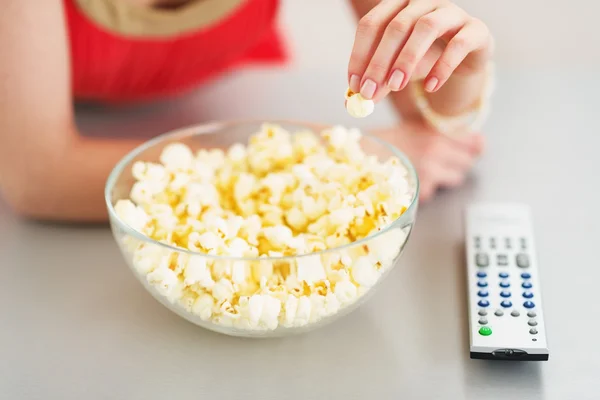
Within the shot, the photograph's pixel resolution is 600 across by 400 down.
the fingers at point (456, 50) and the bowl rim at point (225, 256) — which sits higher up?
the fingers at point (456, 50)

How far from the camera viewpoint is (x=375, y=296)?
854 mm

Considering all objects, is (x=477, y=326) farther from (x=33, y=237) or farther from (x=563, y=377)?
(x=33, y=237)

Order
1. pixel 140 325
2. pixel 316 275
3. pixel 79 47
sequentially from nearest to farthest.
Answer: pixel 316 275
pixel 140 325
pixel 79 47

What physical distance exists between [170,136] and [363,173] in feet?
0.80

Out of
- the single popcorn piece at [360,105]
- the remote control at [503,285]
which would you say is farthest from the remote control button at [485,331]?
the single popcorn piece at [360,105]

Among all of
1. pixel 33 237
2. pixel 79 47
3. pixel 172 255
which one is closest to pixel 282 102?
pixel 79 47

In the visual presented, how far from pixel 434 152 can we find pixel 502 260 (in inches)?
9.9

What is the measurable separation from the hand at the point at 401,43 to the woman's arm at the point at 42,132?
403 millimetres

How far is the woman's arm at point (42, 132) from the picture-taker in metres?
0.94

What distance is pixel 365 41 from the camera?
750mm

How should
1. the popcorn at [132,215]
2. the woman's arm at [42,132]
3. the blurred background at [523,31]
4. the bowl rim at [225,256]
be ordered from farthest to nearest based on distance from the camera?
1. the blurred background at [523,31]
2. the woman's arm at [42,132]
3. the popcorn at [132,215]
4. the bowl rim at [225,256]

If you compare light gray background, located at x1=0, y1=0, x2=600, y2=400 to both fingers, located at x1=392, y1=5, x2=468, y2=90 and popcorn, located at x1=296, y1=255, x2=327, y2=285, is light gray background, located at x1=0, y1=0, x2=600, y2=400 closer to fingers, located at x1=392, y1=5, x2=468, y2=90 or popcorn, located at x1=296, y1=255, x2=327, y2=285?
popcorn, located at x1=296, y1=255, x2=327, y2=285

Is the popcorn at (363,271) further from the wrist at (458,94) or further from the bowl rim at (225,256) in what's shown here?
the wrist at (458,94)

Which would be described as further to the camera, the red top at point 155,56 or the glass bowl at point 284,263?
the red top at point 155,56
